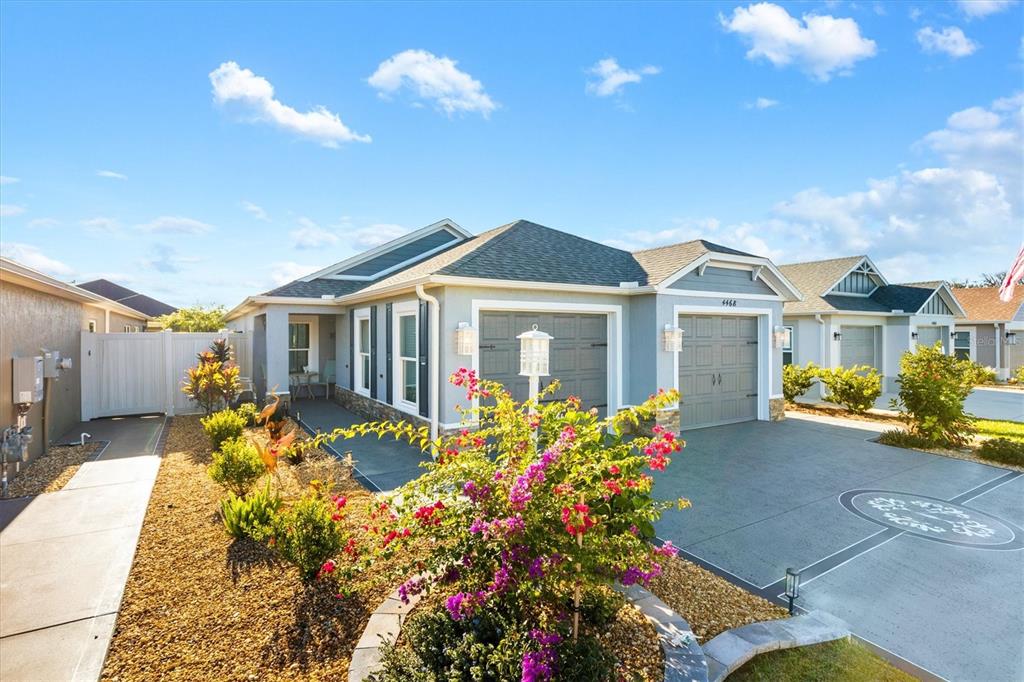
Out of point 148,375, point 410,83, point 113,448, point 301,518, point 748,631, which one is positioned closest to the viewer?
point 748,631

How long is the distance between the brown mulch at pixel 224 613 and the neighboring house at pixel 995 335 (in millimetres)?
31096

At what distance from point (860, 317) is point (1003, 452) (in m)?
10.2

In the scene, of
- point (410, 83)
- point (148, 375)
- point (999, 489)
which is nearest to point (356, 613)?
point (999, 489)

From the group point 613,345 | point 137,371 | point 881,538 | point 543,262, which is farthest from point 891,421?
point 137,371

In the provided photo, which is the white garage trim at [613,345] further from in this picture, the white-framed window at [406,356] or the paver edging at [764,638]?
the paver edging at [764,638]

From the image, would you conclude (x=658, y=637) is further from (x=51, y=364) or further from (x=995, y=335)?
(x=995, y=335)

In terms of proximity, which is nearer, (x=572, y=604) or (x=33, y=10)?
(x=572, y=604)

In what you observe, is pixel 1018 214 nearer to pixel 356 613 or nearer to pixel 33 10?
pixel 356 613

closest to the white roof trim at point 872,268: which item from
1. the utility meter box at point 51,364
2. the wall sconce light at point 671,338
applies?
the wall sconce light at point 671,338

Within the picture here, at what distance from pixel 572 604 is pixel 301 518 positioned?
7.81ft

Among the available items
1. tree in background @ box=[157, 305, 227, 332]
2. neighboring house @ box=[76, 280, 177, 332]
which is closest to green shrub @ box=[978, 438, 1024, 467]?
tree in background @ box=[157, 305, 227, 332]

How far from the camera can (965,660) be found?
10.9 ft

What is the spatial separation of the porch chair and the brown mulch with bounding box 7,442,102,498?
683cm

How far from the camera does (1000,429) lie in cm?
1156
